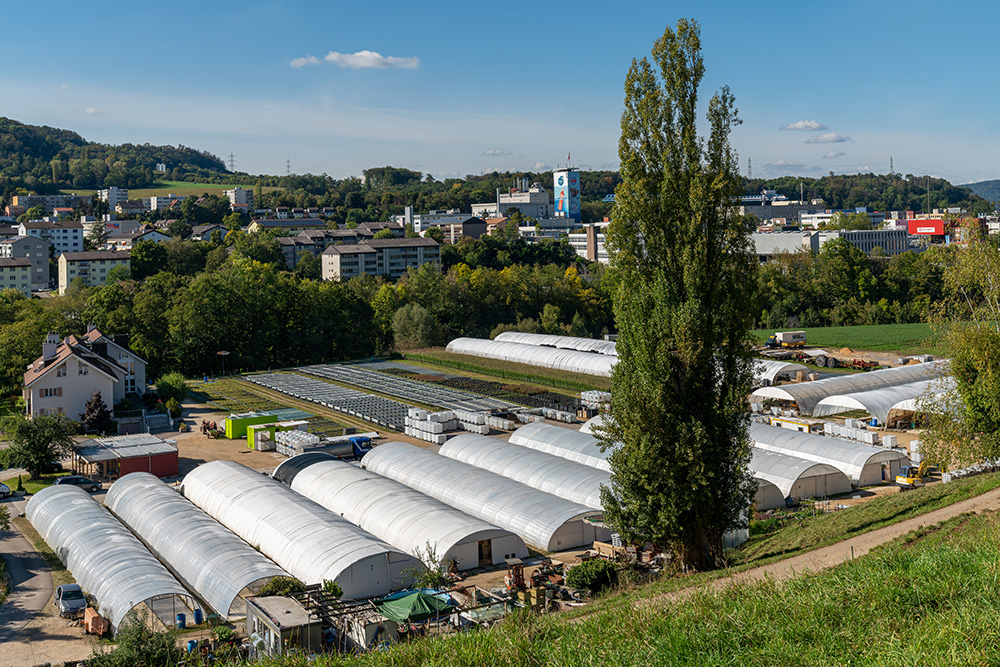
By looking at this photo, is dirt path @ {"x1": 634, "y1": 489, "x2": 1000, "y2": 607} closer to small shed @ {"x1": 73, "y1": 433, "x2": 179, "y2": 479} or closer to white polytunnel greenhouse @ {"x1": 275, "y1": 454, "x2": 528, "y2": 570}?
white polytunnel greenhouse @ {"x1": 275, "y1": 454, "x2": 528, "y2": 570}

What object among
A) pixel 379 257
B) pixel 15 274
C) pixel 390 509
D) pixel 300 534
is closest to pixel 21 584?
pixel 300 534

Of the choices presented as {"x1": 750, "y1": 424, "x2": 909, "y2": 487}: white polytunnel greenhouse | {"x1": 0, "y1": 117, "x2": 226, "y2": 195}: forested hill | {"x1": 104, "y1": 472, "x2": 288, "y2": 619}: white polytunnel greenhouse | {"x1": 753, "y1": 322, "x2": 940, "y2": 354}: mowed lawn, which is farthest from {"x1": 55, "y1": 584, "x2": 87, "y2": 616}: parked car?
{"x1": 0, "y1": 117, "x2": 226, "y2": 195}: forested hill

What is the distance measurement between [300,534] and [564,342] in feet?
122

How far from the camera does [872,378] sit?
38.6 meters

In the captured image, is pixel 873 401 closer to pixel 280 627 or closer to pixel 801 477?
pixel 801 477

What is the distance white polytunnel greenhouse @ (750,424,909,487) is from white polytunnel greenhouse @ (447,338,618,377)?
715 inches

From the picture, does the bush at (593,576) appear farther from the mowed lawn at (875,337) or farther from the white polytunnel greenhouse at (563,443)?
the mowed lawn at (875,337)

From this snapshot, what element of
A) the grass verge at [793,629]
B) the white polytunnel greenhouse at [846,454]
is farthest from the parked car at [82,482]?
the white polytunnel greenhouse at [846,454]

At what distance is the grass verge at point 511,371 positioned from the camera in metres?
44.1

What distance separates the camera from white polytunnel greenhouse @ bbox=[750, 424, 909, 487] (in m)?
24.5

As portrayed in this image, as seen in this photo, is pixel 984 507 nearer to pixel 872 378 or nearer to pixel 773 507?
pixel 773 507

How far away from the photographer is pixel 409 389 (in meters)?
43.7

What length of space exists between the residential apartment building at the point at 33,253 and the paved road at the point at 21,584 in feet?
255

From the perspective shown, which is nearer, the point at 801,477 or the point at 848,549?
the point at 848,549
